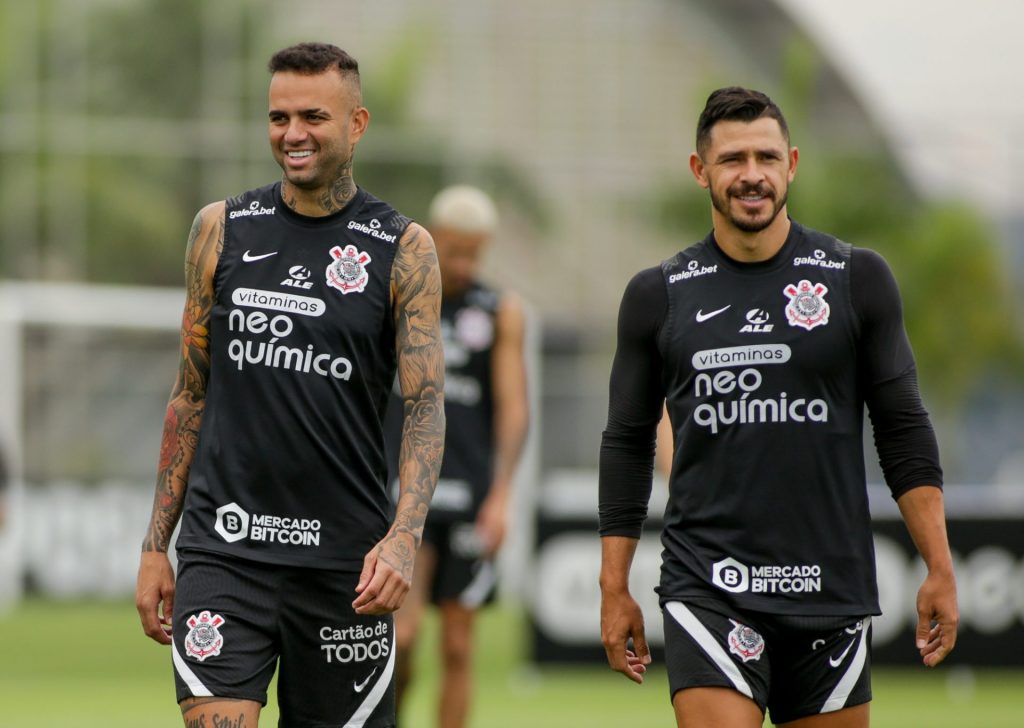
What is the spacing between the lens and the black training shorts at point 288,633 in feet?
17.4

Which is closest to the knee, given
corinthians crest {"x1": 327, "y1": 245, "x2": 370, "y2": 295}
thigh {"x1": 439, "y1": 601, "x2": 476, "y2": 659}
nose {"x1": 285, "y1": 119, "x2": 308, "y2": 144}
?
thigh {"x1": 439, "y1": 601, "x2": 476, "y2": 659}

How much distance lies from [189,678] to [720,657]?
4.94 ft

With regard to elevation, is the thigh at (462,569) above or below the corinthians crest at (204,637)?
below

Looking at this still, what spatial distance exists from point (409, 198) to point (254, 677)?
1119 inches

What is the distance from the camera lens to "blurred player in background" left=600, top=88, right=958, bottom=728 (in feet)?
17.6

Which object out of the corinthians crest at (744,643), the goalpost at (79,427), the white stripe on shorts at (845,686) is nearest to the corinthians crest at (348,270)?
the corinthians crest at (744,643)

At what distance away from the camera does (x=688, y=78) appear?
3934 cm

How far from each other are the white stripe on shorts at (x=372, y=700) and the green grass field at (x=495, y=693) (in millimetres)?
5562

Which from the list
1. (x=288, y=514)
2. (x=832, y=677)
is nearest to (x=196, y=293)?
(x=288, y=514)

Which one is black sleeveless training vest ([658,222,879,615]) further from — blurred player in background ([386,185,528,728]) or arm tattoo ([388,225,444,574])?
blurred player in background ([386,185,528,728])

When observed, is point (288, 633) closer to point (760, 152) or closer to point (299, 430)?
point (299, 430)

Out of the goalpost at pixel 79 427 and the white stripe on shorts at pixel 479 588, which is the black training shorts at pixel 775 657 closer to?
the white stripe on shorts at pixel 479 588

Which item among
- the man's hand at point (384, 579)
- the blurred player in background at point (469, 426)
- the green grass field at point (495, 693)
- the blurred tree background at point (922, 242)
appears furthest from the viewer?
the blurred tree background at point (922, 242)

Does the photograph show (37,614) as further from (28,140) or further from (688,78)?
(688,78)
